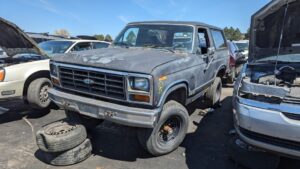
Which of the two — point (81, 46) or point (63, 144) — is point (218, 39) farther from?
point (63, 144)

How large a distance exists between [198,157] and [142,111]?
1.25 metres

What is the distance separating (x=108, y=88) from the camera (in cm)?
394

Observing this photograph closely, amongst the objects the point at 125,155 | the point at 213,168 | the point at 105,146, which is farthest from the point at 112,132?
the point at 213,168

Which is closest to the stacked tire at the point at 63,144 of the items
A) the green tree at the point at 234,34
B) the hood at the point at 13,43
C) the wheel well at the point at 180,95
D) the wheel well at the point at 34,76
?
the wheel well at the point at 180,95

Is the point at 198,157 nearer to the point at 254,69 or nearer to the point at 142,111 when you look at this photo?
the point at 142,111

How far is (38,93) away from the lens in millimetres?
5648

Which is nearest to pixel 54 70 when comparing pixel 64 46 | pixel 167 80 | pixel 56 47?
pixel 167 80

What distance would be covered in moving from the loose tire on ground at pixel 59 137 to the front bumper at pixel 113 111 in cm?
29

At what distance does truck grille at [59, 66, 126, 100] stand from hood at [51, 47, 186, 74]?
4.8 inches

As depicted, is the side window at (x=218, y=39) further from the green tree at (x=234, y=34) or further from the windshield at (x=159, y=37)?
the green tree at (x=234, y=34)

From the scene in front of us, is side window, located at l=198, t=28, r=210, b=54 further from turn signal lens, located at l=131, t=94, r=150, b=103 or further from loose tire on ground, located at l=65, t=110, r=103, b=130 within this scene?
loose tire on ground, located at l=65, t=110, r=103, b=130

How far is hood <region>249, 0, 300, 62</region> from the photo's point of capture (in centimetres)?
464

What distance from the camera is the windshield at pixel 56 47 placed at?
880 centimetres

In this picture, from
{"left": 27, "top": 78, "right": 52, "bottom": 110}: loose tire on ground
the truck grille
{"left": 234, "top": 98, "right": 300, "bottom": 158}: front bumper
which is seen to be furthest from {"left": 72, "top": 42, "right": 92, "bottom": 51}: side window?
{"left": 234, "top": 98, "right": 300, "bottom": 158}: front bumper
